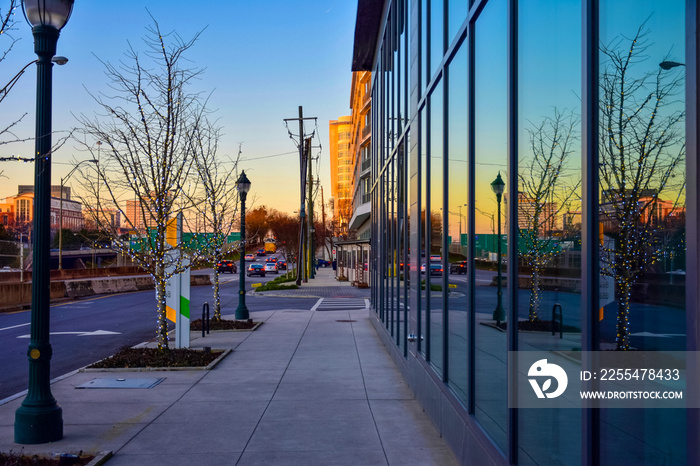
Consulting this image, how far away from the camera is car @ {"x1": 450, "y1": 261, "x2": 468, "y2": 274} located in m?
6.29

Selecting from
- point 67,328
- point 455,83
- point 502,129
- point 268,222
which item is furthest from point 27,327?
point 268,222

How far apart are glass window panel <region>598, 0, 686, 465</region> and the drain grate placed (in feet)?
27.9

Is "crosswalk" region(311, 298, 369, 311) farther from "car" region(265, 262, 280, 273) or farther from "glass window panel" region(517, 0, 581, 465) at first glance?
"car" region(265, 262, 280, 273)

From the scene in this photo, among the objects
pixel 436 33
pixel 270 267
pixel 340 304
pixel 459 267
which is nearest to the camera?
pixel 459 267

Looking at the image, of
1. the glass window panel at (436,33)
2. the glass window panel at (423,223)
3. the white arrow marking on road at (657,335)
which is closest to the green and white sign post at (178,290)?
the glass window panel at (423,223)

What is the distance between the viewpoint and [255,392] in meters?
9.74

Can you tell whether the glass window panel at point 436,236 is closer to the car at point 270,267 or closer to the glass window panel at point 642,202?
the glass window panel at point 642,202

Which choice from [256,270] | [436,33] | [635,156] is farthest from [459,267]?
[256,270]

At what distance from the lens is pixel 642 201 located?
2.84 m

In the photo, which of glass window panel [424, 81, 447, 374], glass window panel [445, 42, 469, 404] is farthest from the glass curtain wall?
glass window panel [424, 81, 447, 374]

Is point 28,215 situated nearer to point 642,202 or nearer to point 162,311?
point 162,311

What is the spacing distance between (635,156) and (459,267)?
146 inches

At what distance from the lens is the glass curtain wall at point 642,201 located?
257cm

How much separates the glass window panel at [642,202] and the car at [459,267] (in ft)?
10.1
